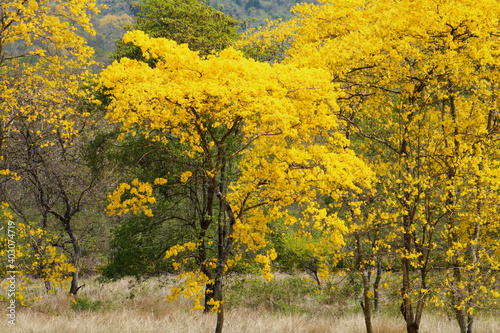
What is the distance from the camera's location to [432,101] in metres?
7.96

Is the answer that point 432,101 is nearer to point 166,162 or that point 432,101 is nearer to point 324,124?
point 324,124

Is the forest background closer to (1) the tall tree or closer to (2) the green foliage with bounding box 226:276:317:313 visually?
(1) the tall tree

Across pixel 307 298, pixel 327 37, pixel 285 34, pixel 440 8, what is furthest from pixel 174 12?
pixel 307 298

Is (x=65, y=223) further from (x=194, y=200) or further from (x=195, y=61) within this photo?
(x=195, y=61)

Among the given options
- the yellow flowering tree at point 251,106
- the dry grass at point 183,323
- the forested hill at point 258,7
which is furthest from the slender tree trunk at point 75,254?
the forested hill at point 258,7

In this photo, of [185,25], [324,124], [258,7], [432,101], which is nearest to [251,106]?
[324,124]

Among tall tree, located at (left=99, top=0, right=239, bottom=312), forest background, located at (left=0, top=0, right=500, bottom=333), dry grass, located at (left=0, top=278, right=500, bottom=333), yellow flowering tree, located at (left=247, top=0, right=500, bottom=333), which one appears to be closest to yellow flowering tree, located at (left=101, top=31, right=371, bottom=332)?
forest background, located at (left=0, top=0, right=500, bottom=333)

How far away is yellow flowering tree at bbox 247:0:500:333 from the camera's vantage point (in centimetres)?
674

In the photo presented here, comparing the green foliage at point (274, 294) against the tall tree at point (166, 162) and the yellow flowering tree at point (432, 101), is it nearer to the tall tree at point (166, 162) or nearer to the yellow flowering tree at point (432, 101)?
the tall tree at point (166, 162)

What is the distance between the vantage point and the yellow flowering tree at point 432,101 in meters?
6.74

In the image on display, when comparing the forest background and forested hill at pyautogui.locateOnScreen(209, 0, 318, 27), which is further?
forested hill at pyautogui.locateOnScreen(209, 0, 318, 27)

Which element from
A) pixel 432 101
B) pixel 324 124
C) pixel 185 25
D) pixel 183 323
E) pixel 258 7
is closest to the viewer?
pixel 324 124

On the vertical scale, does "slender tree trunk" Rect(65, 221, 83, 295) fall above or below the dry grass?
above

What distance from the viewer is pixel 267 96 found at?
18.9ft
